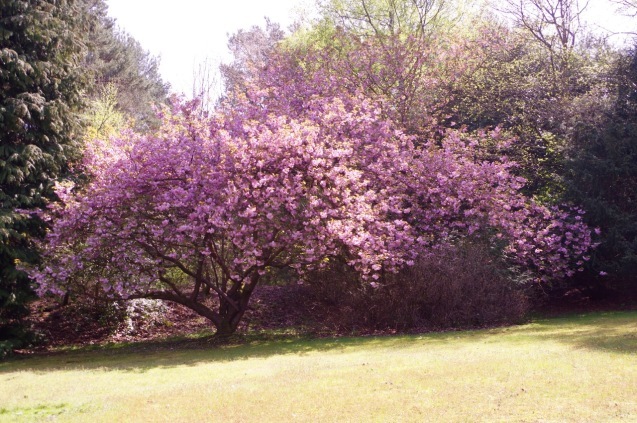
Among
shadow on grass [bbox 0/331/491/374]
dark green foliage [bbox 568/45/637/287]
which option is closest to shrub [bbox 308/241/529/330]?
shadow on grass [bbox 0/331/491/374]

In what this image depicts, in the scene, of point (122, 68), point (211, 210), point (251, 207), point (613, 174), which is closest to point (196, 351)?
point (211, 210)

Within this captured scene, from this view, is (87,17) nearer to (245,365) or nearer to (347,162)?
(347,162)

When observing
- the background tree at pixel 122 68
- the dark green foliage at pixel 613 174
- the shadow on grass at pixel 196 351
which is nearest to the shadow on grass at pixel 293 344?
the shadow on grass at pixel 196 351

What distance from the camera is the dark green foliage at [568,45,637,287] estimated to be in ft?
56.9

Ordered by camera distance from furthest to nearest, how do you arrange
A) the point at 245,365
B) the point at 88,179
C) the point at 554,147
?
the point at 554,147 → the point at 88,179 → the point at 245,365

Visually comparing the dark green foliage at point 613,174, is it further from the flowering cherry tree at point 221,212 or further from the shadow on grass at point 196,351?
the shadow on grass at point 196,351

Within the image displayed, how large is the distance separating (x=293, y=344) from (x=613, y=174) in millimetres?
10702

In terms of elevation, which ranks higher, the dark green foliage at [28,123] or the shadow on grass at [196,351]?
the dark green foliage at [28,123]

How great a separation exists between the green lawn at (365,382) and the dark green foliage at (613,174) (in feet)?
14.8

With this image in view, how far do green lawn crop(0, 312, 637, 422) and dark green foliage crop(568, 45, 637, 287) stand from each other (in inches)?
177

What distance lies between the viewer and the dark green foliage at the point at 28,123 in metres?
14.4

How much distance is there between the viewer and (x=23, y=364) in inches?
534

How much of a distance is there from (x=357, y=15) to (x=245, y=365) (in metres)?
19.3

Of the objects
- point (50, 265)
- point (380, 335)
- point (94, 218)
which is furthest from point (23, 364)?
point (380, 335)
